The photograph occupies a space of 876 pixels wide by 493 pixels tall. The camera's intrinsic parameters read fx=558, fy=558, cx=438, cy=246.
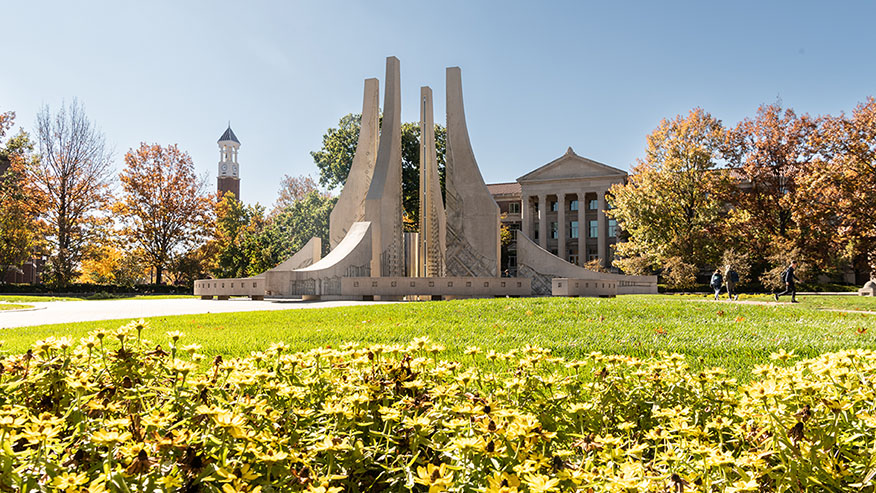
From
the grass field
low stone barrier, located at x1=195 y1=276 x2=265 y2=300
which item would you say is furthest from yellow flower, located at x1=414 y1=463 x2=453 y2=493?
low stone barrier, located at x1=195 y1=276 x2=265 y2=300

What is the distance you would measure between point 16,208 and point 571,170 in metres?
43.1

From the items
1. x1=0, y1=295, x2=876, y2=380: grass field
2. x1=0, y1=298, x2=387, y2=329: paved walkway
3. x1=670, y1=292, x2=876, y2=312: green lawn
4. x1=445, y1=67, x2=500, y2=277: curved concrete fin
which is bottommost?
x1=670, y1=292, x2=876, y2=312: green lawn

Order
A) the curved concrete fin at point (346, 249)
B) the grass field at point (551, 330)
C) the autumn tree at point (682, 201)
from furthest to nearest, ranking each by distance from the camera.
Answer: the autumn tree at point (682, 201) < the curved concrete fin at point (346, 249) < the grass field at point (551, 330)

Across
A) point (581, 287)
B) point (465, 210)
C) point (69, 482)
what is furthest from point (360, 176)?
point (69, 482)

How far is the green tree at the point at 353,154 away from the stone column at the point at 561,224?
65.8 ft

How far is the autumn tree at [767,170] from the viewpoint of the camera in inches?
1233

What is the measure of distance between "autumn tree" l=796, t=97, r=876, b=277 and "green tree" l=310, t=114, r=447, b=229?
2008 cm

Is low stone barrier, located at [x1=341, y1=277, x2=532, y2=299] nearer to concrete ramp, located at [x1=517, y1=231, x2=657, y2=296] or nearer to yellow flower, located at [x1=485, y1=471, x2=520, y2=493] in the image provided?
concrete ramp, located at [x1=517, y1=231, x2=657, y2=296]

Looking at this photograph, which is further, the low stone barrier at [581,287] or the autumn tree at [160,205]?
the autumn tree at [160,205]

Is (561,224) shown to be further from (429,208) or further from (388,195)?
(388,195)

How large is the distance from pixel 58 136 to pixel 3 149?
2.71m

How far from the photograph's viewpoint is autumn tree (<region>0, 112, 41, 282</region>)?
1089 inches

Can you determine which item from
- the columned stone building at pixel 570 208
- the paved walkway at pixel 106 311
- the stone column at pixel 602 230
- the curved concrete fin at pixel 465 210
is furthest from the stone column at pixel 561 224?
the paved walkway at pixel 106 311

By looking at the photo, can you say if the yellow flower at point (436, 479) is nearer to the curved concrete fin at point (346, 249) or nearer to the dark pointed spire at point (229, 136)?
the curved concrete fin at point (346, 249)
